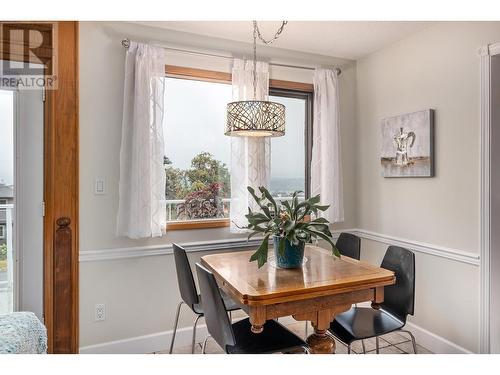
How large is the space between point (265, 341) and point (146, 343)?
47.8 inches

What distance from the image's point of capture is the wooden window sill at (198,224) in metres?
2.62

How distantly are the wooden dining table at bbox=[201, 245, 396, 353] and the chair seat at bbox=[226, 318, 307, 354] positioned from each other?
0.46 ft

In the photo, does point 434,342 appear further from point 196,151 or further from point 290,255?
point 196,151

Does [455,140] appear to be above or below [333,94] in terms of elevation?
below

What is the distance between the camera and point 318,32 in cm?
263

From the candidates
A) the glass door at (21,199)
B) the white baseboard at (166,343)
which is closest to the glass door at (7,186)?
the glass door at (21,199)

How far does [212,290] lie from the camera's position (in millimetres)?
1577

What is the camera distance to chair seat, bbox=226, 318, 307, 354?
1.66 m

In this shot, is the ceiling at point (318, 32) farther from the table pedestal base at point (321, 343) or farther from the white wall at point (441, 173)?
the table pedestal base at point (321, 343)

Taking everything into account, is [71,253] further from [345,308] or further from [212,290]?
[345,308]
